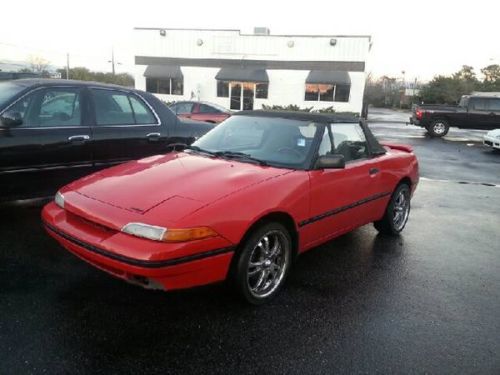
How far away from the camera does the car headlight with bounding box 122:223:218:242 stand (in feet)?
8.95

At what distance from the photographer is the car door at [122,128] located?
16.6ft

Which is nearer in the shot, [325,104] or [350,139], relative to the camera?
[350,139]

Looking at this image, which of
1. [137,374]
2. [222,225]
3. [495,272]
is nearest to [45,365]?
[137,374]

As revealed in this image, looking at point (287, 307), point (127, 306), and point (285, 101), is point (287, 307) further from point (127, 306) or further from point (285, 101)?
point (285, 101)

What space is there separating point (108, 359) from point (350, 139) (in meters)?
3.07

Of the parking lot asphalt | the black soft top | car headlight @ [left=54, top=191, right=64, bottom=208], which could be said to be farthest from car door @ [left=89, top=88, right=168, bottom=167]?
car headlight @ [left=54, top=191, right=64, bottom=208]

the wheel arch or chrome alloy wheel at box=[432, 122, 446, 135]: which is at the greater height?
chrome alloy wheel at box=[432, 122, 446, 135]

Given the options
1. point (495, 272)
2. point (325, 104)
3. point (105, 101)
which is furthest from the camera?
point (325, 104)

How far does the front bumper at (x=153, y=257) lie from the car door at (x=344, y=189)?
3.28ft

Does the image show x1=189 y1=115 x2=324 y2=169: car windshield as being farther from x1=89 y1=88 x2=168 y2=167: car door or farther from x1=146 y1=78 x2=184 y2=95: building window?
x1=146 y1=78 x2=184 y2=95: building window

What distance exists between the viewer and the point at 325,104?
2938 centimetres

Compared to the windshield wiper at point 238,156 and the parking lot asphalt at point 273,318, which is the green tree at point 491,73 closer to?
the parking lot asphalt at point 273,318

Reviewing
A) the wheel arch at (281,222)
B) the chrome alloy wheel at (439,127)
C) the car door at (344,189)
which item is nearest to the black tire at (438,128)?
the chrome alloy wheel at (439,127)

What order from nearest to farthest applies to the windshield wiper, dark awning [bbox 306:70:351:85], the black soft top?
the windshield wiper < the black soft top < dark awning [bbox 306:70:351:85]
